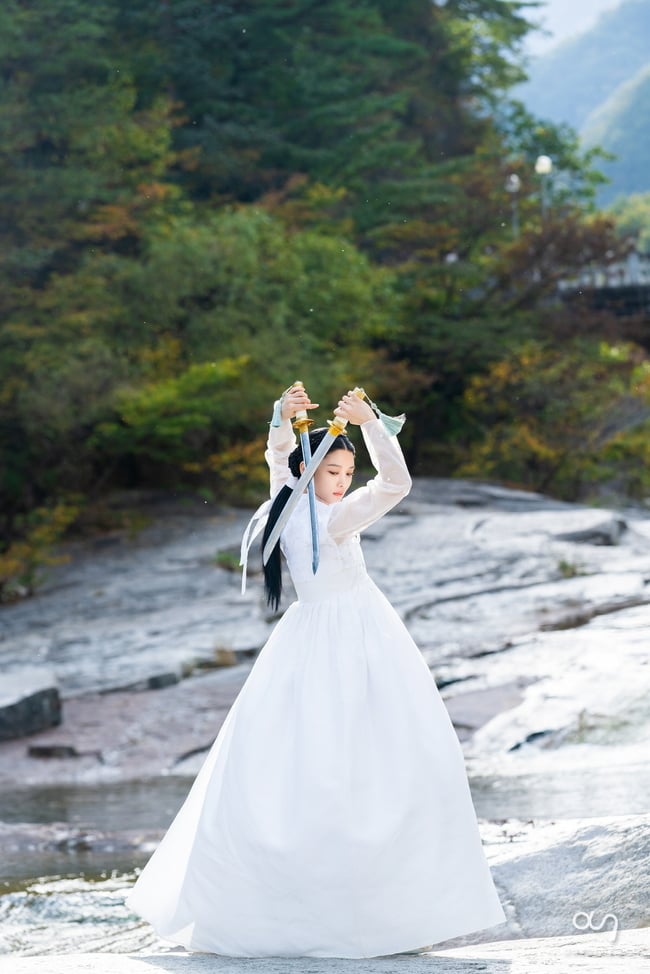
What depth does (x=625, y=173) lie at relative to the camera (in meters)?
96.9

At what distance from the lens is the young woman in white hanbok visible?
3.71m

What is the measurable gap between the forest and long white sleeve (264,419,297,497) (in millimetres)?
11192

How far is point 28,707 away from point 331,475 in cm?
620

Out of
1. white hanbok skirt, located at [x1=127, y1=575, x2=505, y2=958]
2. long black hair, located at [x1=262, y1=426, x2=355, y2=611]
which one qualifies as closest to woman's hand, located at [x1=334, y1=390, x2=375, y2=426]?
long black hair, located at [x1=262, y1=426, x2=355, y2=611]

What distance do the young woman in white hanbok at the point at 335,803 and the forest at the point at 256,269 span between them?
1147 centimetres

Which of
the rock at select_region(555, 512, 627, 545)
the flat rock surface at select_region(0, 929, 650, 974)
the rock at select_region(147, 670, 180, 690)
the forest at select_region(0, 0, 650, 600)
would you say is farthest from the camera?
the forest at select_region(0, 0, 650, 600)

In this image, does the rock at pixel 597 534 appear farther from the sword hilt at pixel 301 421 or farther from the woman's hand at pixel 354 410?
the woman's hand at pixel 354 410

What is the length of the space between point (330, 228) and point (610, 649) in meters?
13.7

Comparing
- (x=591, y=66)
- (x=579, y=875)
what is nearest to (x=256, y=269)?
(x=579, y=875)

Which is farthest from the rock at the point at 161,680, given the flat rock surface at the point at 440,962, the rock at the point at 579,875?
the flat rock surface at the point at 440,962

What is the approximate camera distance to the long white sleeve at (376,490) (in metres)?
3.97

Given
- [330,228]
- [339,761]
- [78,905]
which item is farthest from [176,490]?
[339,761]

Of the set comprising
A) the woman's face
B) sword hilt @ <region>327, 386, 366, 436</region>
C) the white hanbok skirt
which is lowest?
the white hanbok skirt

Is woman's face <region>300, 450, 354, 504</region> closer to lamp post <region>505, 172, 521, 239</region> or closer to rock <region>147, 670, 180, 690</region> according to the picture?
rock <region>147, 670, 180, 690</region>
